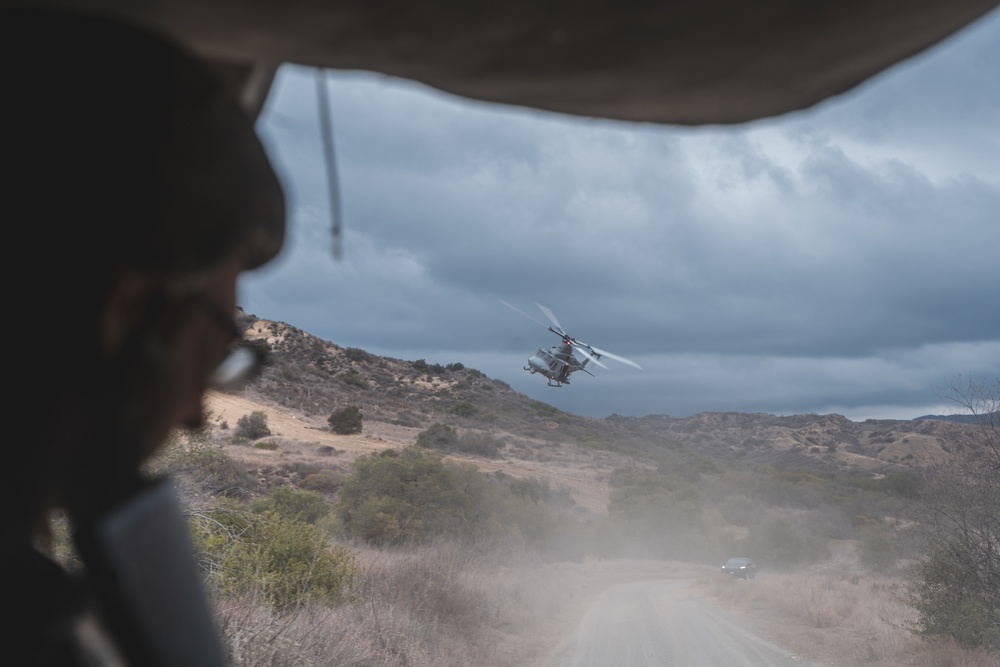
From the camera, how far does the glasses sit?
118 centimetres

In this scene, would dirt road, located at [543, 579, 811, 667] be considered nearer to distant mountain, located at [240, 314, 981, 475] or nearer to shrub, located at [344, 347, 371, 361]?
distant mountain, located at [240, 314, 981, 475]

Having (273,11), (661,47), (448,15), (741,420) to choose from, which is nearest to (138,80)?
(273,11)

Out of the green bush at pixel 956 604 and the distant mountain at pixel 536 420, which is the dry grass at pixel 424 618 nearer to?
the green bush at pixel 956 604

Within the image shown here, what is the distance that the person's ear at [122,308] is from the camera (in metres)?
1.01

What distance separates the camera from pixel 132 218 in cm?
98

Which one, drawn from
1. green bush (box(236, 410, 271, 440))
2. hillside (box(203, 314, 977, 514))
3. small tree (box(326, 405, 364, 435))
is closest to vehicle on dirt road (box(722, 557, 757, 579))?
hillside (box(203, 314, 977, 514))

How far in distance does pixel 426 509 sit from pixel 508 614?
5905 millimetres

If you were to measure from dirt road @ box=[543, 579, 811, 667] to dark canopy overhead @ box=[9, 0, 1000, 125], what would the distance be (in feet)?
39.9

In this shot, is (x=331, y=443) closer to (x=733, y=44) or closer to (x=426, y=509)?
(x=426, y=509)

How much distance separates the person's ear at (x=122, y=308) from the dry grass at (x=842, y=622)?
13.4 m

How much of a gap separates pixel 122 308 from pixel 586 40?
0.68m

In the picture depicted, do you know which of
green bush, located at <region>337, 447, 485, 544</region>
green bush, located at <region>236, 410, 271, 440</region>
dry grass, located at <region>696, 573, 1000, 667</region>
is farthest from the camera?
green bush, located at <region>236, 410, 271, 440</region>

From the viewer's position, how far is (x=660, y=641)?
1449cm

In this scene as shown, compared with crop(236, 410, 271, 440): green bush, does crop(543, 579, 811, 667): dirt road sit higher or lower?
lower
